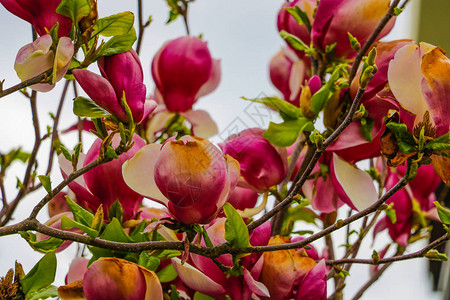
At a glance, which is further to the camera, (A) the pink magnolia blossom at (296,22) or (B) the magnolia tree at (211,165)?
(A) the pink magnolia blossom at (296,22)

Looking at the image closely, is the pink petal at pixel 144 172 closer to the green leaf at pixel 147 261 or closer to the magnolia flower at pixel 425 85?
the green leaf at pixel 147 261

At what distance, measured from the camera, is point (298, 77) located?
534 millimetres

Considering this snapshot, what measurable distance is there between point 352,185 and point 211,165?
0.52ft

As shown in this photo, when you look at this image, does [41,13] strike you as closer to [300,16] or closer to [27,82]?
[27,82]

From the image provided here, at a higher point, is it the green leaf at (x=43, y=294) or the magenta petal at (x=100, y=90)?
the magenta petal at (x=100, y=90)

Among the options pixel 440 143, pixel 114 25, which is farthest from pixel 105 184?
pixel 440 143

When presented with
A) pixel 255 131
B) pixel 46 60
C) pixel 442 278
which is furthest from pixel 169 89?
pixel 442 278

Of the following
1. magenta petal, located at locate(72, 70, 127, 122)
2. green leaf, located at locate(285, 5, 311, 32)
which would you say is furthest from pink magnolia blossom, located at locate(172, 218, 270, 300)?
green leaf, located at locate(285, 5, 311, 32)

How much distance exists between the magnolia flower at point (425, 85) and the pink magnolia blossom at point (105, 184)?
18 centimetres

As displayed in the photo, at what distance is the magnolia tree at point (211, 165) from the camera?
11.8 inches

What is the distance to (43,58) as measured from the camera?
301 millimetres

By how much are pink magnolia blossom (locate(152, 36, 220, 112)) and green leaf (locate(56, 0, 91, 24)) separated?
0.21 metres

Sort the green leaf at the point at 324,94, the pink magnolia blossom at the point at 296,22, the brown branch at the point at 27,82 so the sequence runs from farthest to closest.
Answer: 1. the pink magnolia blossom at the point at 296,22
2. the green leaf at the point at 324,94
3. the brown branch at the point at 27,82

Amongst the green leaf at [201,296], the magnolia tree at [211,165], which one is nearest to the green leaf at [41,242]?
the magnolia tree at [211,165]
